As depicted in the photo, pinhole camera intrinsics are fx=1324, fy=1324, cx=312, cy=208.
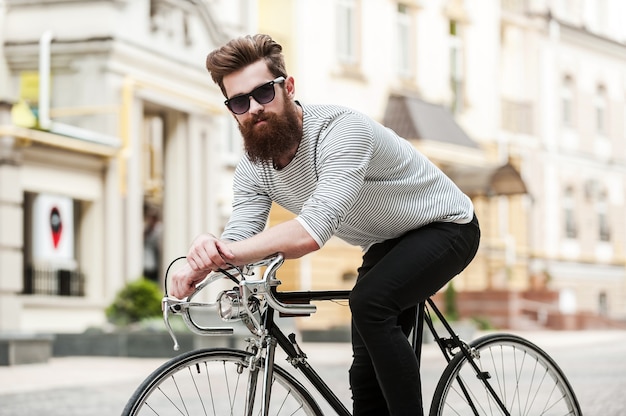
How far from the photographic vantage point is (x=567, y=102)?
38.6m

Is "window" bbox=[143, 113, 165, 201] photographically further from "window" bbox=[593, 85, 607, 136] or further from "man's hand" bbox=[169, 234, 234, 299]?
"man's hand" bbox=[169, 234, 234, 299]

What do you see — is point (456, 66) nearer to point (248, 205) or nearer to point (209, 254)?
point (248, 205)

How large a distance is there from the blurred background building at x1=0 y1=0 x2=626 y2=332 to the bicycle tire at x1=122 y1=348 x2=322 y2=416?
13561 millimetres

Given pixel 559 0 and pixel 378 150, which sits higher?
pixel 559 0

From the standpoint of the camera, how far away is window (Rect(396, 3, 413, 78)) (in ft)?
97.8

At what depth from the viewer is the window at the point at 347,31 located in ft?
91.2

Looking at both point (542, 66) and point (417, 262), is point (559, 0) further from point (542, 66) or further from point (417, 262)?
point (417, 262)

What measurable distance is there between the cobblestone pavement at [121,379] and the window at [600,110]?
73.1 feet

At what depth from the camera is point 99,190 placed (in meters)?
19.6

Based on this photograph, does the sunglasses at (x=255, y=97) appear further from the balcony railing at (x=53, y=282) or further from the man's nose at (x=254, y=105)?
the balcony railing at (x=53, y=282)

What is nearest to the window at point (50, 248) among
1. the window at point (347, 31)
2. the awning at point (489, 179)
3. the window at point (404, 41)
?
the window at point (347, 31)

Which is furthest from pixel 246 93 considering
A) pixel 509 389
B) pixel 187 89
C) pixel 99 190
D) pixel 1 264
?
pixel 187 89

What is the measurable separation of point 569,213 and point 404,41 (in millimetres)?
10541

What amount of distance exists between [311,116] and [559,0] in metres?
36.1
